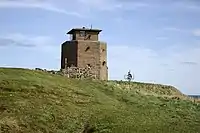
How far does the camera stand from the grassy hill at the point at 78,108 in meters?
34.7

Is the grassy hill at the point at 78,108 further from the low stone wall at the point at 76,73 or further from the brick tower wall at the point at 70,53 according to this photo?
the brick tower wall at the point at 70,53

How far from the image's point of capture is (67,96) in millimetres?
45188

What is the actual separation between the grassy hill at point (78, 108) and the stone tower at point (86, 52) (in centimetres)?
2237

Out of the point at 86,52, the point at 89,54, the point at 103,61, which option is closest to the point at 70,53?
the point at 86,52

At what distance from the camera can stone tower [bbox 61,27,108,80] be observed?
7681 centimetres

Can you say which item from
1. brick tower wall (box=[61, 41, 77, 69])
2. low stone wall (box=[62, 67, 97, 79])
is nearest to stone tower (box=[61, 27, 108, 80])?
brick tower wall (box=[61, 41, 77, 69])

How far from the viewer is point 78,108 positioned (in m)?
41.7

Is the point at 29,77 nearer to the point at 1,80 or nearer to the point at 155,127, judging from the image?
the point at 1,80

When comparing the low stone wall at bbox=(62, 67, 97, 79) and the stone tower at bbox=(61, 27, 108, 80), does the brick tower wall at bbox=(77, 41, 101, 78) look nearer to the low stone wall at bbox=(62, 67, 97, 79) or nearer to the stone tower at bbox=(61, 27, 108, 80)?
the stone tower at bbox=(61, 27, 108, 80)

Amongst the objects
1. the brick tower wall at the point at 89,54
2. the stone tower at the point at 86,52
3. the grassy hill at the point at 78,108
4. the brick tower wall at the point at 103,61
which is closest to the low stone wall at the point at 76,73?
the stone tower at the point at 86,52

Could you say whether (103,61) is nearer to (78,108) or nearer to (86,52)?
(86,52)

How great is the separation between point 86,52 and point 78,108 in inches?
1442

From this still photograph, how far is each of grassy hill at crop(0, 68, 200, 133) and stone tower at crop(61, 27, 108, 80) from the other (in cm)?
2237

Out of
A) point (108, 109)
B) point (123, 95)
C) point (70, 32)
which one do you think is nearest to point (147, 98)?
point (123, 95)
